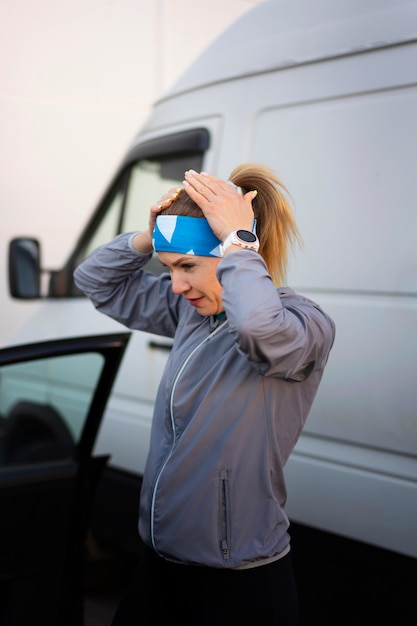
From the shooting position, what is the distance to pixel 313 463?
2588mm

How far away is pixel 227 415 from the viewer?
1.65 m

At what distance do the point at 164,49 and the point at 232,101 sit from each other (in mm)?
5060

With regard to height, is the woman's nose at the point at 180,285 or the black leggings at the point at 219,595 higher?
the woman's nose at the point at 180,285

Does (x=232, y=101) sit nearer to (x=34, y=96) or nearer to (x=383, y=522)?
(x=383, y=522)

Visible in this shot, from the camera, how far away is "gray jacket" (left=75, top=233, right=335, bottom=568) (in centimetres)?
157

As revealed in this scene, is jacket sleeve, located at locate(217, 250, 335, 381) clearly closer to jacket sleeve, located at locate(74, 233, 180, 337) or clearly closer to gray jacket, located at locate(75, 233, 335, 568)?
gray jacket, located at locate(75, 233, 335, 568)

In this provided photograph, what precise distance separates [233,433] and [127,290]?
0.66 m

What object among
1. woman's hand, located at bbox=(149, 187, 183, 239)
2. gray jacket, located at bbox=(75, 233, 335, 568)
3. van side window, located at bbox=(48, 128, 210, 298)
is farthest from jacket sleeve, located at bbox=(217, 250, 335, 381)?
van side window, located at bbox=(48, 128, 210, 298)

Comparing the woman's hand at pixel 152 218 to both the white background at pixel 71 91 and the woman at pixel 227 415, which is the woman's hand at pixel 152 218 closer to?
the woman at pixel 227 415

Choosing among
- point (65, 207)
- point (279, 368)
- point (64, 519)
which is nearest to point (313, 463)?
point (64, 519)

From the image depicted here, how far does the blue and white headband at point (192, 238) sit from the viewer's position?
170 cm

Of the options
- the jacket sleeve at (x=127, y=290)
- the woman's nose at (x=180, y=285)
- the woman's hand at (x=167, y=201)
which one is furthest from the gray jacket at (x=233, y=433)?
the jacket sleeve at (x=127, y=290)

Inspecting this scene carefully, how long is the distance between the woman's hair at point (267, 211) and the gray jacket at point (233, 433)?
123mm

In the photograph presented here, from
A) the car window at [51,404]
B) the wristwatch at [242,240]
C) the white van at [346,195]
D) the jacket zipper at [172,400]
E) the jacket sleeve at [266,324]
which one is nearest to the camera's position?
the jacket sleeve at [266,324]
